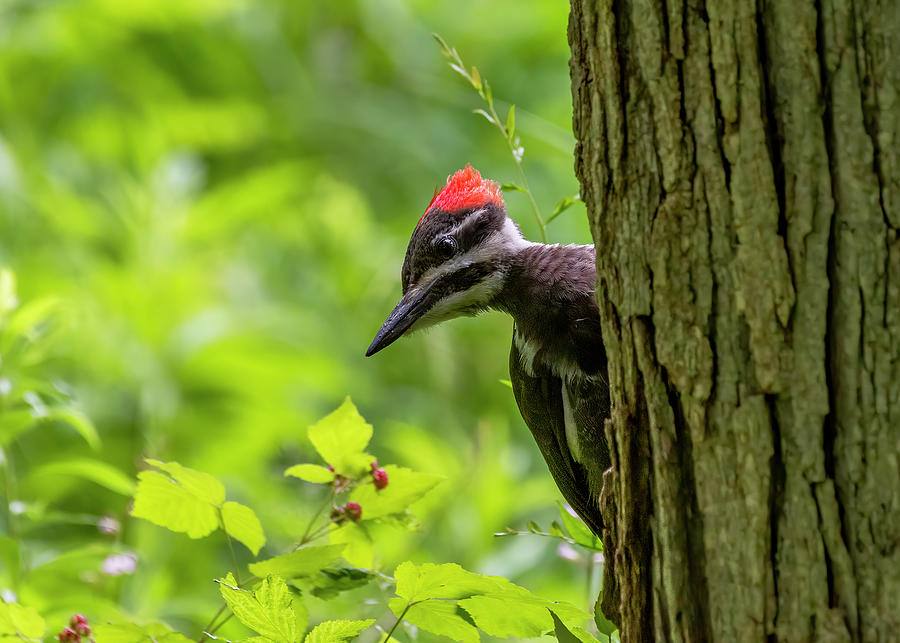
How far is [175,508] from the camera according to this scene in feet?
4.64

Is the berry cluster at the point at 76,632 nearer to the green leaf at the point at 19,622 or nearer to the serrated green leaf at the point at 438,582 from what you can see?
the green leaf at the point at 19,622

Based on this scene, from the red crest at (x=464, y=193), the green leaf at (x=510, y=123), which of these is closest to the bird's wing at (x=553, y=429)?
the red crest at (x=464, y=193)

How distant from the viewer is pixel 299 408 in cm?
483

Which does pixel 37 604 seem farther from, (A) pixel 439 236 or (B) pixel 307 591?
(A) pixel 439 236

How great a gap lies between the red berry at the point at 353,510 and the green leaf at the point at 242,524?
13 cm

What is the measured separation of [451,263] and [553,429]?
430mm

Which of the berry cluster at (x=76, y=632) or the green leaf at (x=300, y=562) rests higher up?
the green leaf at (x=300, y=562)

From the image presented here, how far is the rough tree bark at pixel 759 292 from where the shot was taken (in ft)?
3.53

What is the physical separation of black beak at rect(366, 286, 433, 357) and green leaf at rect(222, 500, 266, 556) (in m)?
0.79

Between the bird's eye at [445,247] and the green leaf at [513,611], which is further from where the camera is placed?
the bird's eye at [445,247]

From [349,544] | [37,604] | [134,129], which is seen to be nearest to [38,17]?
[134,129]

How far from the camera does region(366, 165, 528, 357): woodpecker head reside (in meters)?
2.20

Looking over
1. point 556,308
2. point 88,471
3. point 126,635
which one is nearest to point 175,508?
point 126,635

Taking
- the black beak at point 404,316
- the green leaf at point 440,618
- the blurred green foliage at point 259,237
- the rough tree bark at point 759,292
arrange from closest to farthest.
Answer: the rough tree bark at point 759,292
the green leaf at point 440,618
the black beak at point 404,316
the blurred green foliage at point 259,237
